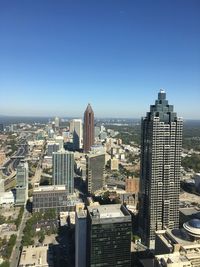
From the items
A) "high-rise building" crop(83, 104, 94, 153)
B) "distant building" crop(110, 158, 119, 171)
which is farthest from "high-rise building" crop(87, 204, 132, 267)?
"high-rise building" crop(83, 104, 94, 153)

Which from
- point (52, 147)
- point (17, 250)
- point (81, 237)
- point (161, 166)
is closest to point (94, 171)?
point (161, 166)

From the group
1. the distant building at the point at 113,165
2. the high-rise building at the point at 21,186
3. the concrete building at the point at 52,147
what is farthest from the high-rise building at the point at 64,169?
the concrete building at the point at 52,147

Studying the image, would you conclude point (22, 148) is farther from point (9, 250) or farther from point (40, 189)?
point (9, 250)

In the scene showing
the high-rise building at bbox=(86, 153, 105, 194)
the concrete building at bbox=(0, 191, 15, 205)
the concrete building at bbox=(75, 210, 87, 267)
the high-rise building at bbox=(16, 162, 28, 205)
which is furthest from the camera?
the high-rise building at bbox=(86, 153, 105, 194)

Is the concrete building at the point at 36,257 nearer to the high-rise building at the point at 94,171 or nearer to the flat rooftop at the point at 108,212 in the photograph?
the flat rooftop at the point at 108,212

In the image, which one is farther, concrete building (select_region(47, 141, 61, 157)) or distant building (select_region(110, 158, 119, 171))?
concrete building (select_region(47, 141, 61, 157))

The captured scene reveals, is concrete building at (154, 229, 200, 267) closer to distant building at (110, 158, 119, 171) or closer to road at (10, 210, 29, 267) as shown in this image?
road at (10, 210, 29, 267)

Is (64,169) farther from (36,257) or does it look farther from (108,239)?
(108,239)
